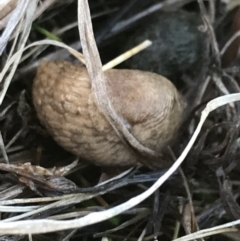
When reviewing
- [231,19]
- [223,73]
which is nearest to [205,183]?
[223,73]

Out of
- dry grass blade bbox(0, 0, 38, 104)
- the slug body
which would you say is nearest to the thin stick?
the slug body

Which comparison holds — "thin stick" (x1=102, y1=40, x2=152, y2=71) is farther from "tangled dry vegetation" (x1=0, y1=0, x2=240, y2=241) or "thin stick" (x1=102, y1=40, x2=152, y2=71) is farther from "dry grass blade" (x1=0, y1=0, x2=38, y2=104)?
"dry grass blade" (x1=0, y1=0, x2=38, y2=104)

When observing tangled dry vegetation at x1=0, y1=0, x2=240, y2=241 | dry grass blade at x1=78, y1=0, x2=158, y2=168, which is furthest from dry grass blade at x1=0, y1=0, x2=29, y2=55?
dry grass blade at x1=78, y1=0, x2=158, y2=168

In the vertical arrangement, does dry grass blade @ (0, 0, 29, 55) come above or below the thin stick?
above

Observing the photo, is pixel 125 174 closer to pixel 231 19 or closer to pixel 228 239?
pixel 228 239

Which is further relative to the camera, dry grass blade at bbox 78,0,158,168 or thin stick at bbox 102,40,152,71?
thin stick at bbox 102,40,152,71

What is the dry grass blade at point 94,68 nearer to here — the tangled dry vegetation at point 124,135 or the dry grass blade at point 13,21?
the tangled dry vegetation at point 124,135

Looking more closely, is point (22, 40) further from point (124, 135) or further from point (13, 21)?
point (124, 135)

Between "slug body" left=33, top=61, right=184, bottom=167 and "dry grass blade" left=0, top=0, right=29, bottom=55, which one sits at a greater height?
"dry grass blade" left=0, top=0, right=29, bottom=55
